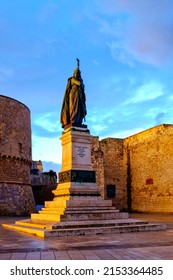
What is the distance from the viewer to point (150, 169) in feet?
70.0

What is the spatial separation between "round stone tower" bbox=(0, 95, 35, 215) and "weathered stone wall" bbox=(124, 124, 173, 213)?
767 cm

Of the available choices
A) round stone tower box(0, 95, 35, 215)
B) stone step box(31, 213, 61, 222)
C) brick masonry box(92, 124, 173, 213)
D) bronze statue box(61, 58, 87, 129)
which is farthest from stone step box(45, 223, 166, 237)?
round stone tower box(0, 95, 35, 215)

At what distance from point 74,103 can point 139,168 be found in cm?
1293

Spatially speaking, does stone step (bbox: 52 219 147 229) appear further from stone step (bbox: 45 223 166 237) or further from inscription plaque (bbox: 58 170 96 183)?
inscription plaque (bbox: 58 170 96 183)

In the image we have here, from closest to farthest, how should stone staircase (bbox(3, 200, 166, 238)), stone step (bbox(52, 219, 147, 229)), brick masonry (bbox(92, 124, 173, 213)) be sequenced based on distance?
stone staircase (bbox(3, 200, 166, 238))
stone step (bbox(52, 219, 147, 229))
brick masonry (bbox(92, 124, 173, 213))

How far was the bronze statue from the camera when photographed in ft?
34.2

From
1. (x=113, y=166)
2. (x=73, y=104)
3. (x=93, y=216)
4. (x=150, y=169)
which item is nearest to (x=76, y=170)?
(x=93, y=216)

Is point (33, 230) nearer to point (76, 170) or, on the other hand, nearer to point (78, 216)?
point (78, 216)

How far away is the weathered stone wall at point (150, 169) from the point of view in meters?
19.6

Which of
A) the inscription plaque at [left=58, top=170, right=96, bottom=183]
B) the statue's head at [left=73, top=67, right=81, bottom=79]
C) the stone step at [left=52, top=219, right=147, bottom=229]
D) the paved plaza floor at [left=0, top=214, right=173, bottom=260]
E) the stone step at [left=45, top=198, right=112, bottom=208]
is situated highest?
the statue's head at [left=73, top=67, right=81, bottom=79]

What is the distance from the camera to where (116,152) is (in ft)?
79.6

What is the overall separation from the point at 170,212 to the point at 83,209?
11299 millimetres

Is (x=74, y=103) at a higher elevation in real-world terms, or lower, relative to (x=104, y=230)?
higher

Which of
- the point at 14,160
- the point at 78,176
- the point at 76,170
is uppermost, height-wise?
the point at 14,160
